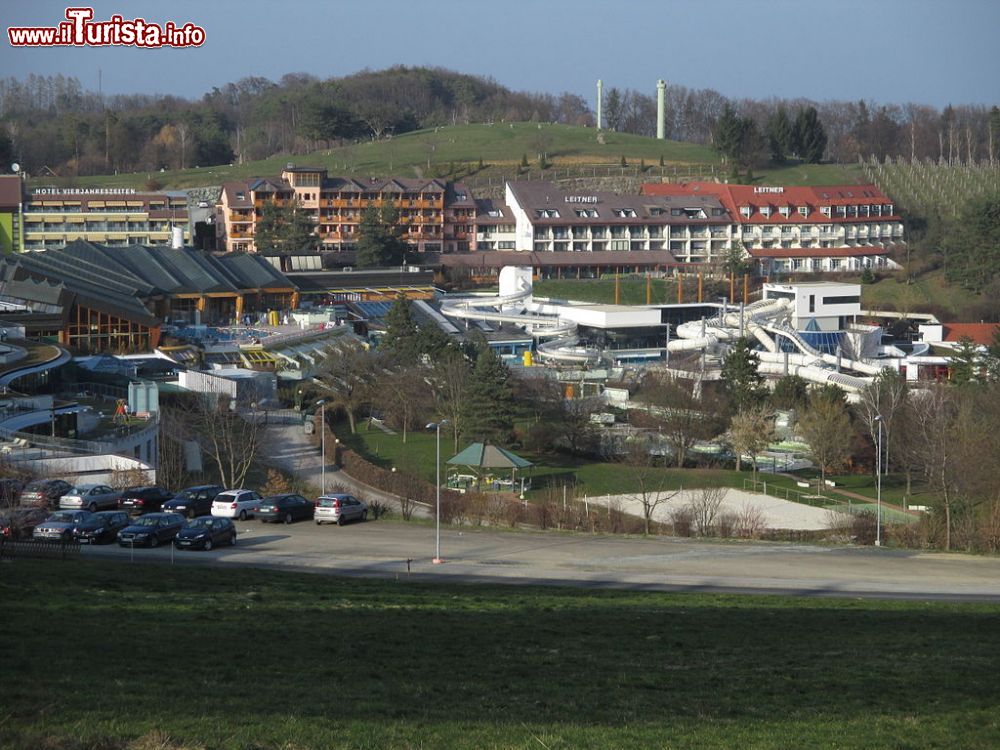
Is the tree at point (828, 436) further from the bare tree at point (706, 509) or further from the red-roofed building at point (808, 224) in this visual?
the red-roofed building at point (808, 224)

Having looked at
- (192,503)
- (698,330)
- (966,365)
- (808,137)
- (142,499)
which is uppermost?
(808,137)

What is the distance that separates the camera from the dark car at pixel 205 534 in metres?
21.1

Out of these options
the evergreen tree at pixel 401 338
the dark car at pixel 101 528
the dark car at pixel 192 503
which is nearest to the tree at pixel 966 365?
the evergreen tree at pixel 401 338

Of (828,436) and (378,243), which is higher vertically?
(378,243)

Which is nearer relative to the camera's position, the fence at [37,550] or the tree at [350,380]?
the fence at [37,550]

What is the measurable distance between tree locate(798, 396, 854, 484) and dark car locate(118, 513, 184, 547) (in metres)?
19.1

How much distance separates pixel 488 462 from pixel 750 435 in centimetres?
754

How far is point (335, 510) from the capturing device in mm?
24844

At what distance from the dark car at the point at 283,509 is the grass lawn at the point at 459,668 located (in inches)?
275

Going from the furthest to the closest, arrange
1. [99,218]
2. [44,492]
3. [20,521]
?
[99,218]
[44,492]
[20,521]

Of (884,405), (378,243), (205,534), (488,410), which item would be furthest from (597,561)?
(378,243)

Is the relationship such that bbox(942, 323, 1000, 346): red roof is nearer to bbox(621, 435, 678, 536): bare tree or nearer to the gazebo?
bbox(621, 435, 678, 536): bare tree

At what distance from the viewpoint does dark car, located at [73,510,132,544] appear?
2116cm

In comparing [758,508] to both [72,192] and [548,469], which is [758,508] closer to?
[548,469]
